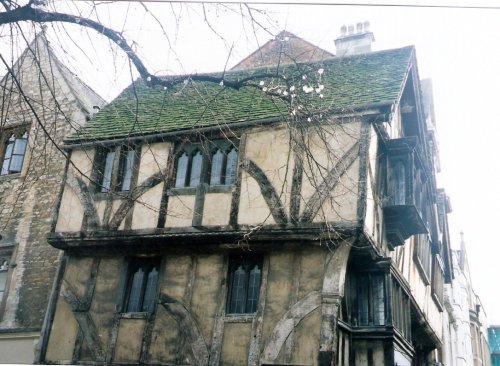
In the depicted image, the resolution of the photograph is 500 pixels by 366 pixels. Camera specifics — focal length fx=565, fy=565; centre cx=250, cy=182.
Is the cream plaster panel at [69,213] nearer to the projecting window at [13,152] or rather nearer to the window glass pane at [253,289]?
the projecting window at [13,152]

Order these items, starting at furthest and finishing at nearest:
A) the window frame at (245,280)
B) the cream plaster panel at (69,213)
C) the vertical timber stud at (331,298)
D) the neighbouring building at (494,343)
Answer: the neighbouring building at (494,343), the cream plaster panel at (69,213), the window frame at (245,280), the vertical timber stud at (331,298)

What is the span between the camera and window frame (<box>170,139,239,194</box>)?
31.4ft

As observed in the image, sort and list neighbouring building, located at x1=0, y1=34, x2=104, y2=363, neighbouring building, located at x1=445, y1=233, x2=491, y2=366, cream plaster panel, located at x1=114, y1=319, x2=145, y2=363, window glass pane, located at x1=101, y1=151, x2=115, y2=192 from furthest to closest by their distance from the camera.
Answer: neighbouring building, located at x1=445, y1=233, x2=491, y2=366 → neighbouring building, located at x1=0, y1=34, x2=104, y2=363 → window glass pane, located at x1=101, y1=151, x2=115, y2=192 → cream plaster panel, located at x1=114, y1=319, x2=145, y2=363

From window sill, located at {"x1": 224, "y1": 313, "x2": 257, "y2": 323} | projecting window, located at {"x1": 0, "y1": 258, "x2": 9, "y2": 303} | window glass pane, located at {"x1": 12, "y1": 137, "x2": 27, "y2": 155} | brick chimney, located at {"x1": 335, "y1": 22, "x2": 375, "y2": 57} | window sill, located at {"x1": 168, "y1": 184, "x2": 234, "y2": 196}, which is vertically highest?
brick chimney, located at {"x1": 335, "y1": 22, "x2": 375, "y2": 57}

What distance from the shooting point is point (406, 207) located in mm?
9578

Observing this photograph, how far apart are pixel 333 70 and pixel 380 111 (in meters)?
2.40

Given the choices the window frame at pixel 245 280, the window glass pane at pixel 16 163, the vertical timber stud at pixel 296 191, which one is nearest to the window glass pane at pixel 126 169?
the window frame at pixel 245 280

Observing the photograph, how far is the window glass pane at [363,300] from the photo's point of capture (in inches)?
362

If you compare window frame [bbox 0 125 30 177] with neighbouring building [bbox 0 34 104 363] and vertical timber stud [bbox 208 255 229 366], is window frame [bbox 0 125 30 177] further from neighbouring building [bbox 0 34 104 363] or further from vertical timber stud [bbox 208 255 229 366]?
vertical timber stud [bbox 208 255 229 366]

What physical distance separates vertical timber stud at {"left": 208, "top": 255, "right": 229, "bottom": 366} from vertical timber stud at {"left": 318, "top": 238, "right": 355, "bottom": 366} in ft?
5.22

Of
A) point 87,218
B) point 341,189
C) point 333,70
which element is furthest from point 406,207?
point 87,218

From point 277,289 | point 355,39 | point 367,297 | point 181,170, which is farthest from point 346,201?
point 355,39

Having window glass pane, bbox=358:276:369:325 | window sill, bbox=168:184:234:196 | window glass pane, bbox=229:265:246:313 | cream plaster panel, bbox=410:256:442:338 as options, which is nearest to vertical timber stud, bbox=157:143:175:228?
window sill, bbox=168:184:234:196

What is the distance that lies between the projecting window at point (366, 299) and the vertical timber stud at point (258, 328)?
139 cm
